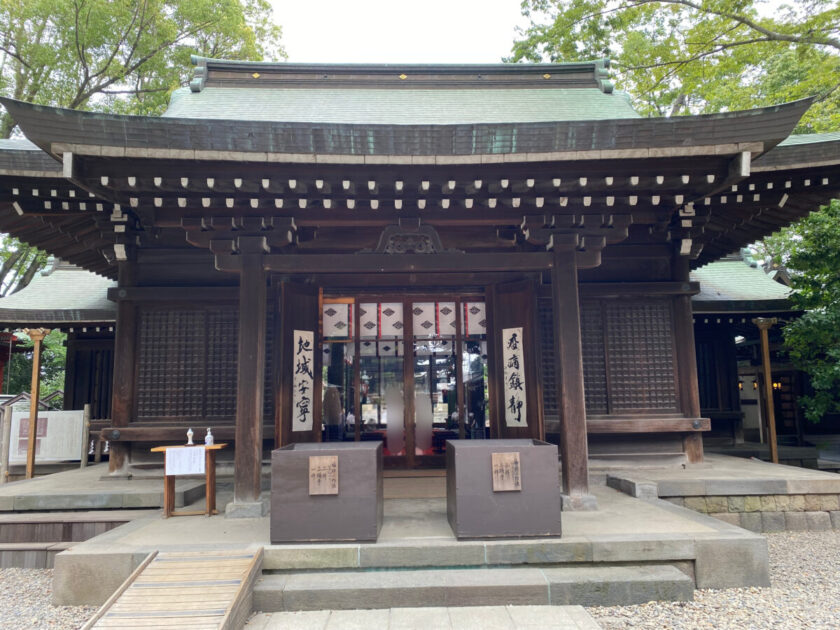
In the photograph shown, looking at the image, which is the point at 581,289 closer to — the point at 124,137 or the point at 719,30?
the point at 124,137

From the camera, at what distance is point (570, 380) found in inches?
216

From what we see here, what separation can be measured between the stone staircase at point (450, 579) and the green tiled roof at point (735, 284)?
634cm

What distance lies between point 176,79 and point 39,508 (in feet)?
46.1

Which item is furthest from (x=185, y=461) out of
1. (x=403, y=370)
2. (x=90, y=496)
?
(x=403, y=370)

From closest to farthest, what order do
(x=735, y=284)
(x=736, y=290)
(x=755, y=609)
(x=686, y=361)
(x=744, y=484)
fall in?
(x=755, y=609)
(x=744, y=484)
(x=686, y=361)
(x=736, y=290)
(x=735, y=284)

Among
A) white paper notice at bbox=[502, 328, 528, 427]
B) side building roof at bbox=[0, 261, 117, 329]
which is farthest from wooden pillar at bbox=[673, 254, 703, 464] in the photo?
side building roof at bbox=[0, 261, 117, 329]

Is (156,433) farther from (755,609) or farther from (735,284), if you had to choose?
(735,284)

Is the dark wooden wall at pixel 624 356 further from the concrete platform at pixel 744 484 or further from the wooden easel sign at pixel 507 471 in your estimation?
the wooden easel sign at pixel 507 471

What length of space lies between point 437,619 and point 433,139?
398cm

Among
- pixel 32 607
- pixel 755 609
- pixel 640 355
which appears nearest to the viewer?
pixel 755 609

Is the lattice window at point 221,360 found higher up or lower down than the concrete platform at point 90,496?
higher up

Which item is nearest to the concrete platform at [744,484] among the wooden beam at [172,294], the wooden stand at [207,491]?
the wooden stand at [207,491]

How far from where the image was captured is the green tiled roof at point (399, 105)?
768cm

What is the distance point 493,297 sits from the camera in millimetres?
7207
